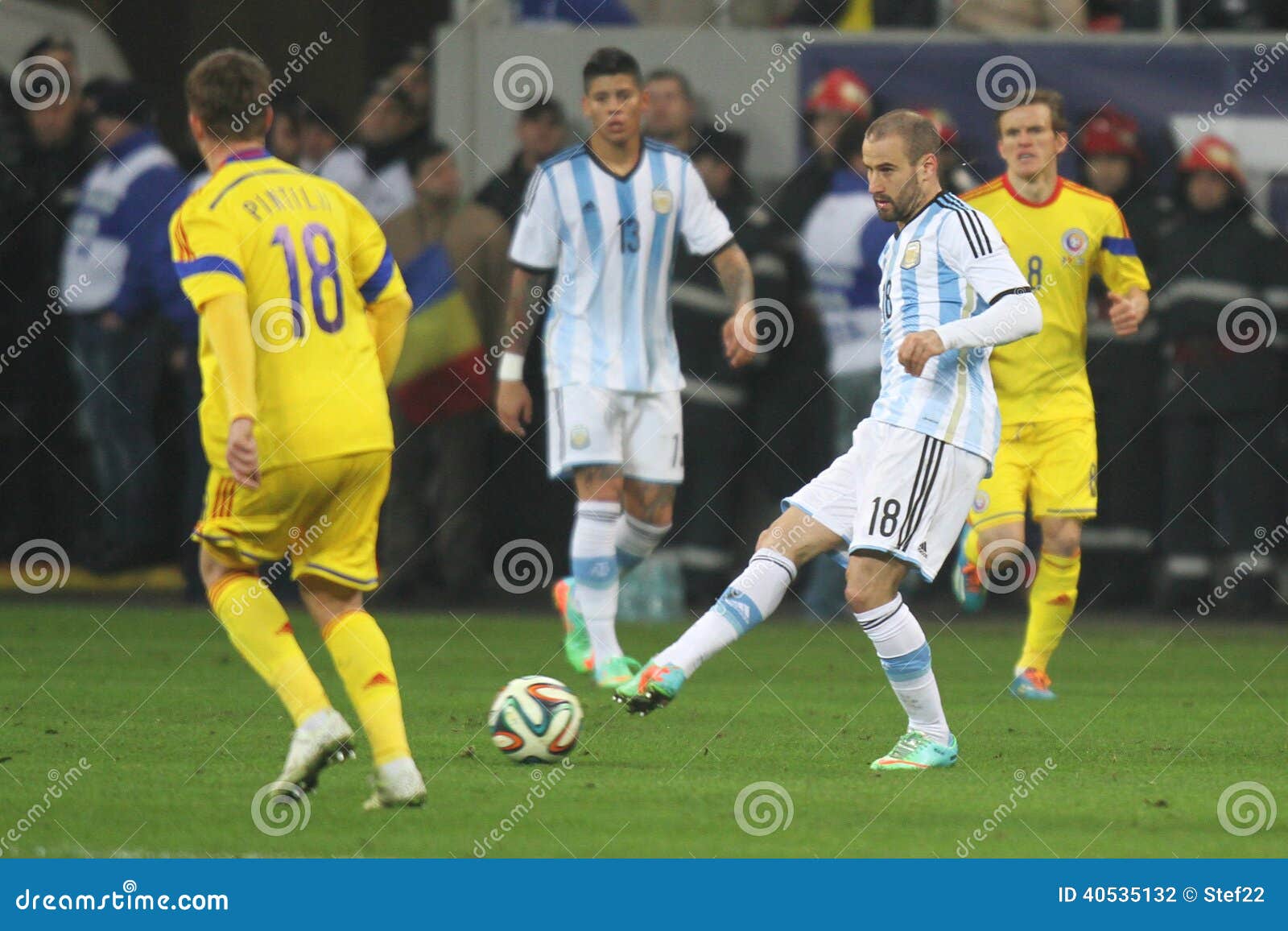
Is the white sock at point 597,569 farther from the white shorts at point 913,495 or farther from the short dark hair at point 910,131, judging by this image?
the short dark hair at point 910,131

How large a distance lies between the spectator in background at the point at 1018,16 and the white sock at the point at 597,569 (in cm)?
508

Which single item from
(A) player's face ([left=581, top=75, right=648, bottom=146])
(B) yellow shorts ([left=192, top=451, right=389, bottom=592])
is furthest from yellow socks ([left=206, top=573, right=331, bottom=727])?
(A) player's face ([left=581, top=75, right=648, bottom=146])

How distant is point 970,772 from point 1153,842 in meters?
1.27

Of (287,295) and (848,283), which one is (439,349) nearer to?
(848,283)

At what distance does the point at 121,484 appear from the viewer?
13.0 metres

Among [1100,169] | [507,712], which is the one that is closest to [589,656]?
[507,712]

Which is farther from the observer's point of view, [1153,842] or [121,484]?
[121,484]

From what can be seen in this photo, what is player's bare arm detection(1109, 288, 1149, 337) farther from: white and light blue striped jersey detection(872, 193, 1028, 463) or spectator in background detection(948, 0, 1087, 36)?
spectator in background detection(948, 0, 1087, 36)

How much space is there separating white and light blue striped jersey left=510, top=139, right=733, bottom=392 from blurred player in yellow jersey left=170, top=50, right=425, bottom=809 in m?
3.09

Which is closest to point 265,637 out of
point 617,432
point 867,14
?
point 617,432

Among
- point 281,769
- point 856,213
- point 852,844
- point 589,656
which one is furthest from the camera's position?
point 856,213

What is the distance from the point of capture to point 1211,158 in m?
12.4

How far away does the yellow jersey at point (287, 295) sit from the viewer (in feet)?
20.3
